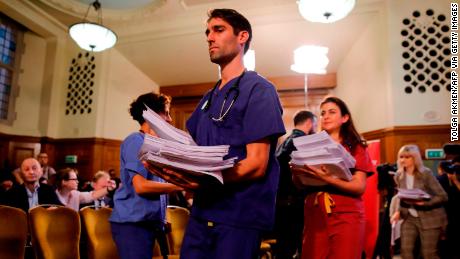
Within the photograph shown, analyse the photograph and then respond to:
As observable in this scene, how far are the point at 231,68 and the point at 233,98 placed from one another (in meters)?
0.15

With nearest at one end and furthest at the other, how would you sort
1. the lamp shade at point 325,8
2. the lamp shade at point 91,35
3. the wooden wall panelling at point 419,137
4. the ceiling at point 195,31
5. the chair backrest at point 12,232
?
the chair backrest at point 12,232
the lamp shade at point 325,8
the wooden wall panelling at point 419,137
the lamp shade at point 91,35
the ceiling at point 195,31

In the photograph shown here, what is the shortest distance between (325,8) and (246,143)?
4.01m

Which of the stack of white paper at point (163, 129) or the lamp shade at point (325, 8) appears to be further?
the lamp shade at point (325, 8)

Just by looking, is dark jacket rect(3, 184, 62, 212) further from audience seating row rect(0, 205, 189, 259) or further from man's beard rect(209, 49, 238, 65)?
man's beard rect(209, 49, 238, 65)

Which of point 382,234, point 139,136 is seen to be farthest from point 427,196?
point 139,136

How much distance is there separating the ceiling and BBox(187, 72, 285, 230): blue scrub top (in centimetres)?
548

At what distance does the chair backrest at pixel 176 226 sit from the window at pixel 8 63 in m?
5.76

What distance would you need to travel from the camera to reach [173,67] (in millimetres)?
7656

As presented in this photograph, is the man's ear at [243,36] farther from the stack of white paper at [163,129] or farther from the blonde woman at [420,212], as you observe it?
the blonde woman at [420,212]

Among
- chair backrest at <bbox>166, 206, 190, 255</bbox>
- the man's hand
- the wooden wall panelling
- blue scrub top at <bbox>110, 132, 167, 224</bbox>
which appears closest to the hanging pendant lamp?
chair backrest at <bbox>166, 206, 190, 255</bbox>

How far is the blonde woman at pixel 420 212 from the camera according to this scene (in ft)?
10.6

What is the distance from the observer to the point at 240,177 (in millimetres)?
978

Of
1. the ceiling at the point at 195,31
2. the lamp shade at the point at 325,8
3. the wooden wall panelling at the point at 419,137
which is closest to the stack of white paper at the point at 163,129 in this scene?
the lamp shade at the point at 325,8

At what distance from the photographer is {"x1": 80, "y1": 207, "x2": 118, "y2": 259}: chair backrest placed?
254cm
